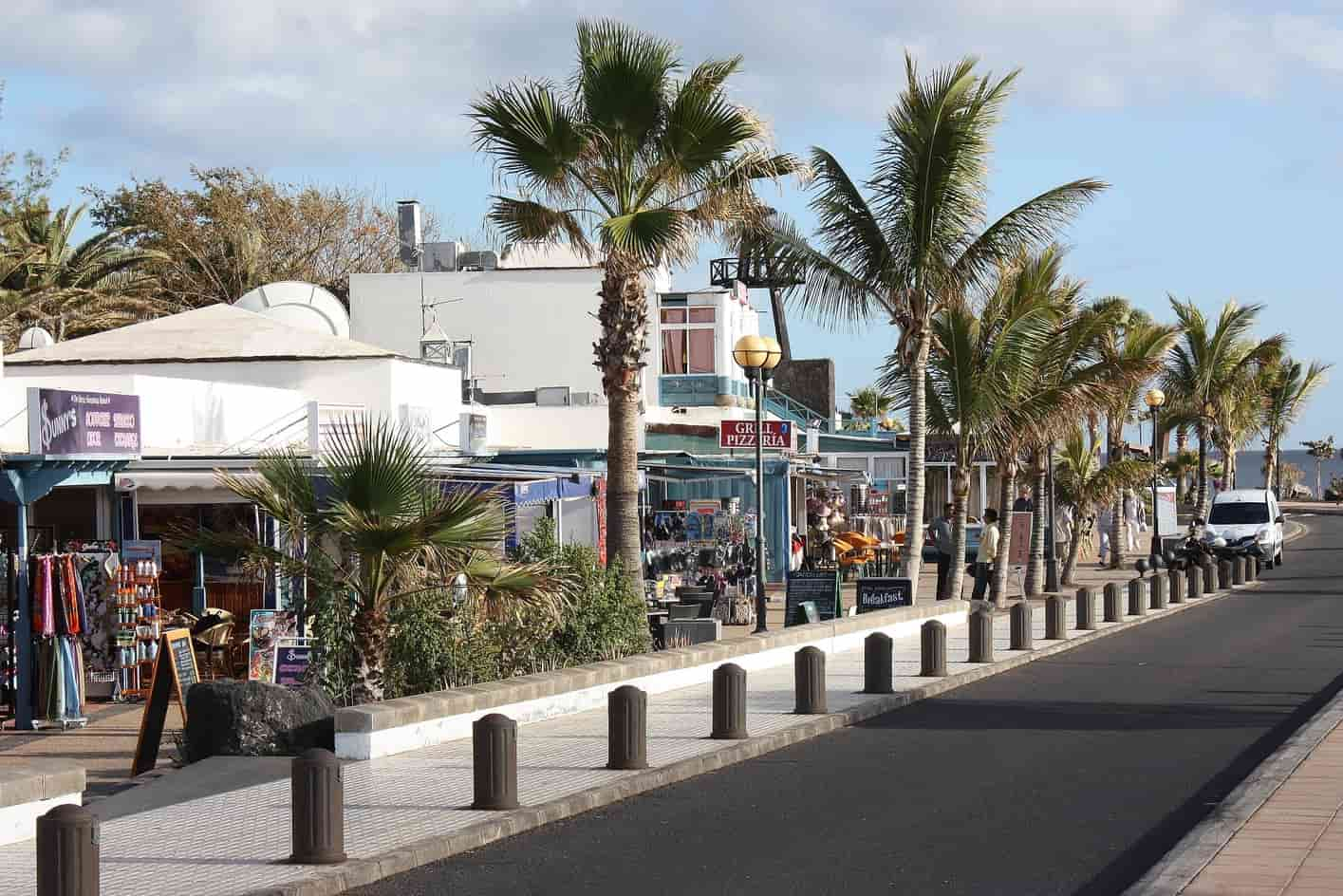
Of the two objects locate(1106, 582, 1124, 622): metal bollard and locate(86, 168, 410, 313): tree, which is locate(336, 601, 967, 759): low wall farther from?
locate(86, 168, 410, 313): tree

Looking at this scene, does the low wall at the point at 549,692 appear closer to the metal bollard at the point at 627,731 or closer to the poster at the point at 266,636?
the metal bollard at the point at 627,731

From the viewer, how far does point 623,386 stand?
19719mm

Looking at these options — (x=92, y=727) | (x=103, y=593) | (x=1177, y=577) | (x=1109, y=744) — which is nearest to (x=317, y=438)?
(x=103, y=593)

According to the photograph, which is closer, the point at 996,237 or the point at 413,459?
the point at 413,459

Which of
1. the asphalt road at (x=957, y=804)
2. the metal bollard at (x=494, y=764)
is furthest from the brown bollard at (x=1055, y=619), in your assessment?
the metal bollard at (x=494, y=764)

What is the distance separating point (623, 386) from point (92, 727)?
23.0 ft

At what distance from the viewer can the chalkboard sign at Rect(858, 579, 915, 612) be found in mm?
25062

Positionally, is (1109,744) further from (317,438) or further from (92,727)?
(317,438)

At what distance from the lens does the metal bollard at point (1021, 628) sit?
21.8 metres

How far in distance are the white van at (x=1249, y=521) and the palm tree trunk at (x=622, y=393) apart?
27.0m

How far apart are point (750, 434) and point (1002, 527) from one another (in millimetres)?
6049

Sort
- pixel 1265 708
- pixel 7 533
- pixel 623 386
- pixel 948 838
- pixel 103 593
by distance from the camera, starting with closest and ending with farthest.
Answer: pixel 948 838 → pixel 1265 708 → pixel 103 593 → pixel 623 386 → pixel 7 533

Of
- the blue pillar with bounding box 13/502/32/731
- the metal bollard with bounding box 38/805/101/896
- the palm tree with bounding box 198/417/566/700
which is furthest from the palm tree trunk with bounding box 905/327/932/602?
the metal bollard with bounding box 38/805/101/896

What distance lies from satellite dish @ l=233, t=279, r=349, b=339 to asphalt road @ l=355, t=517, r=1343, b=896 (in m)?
19.5
